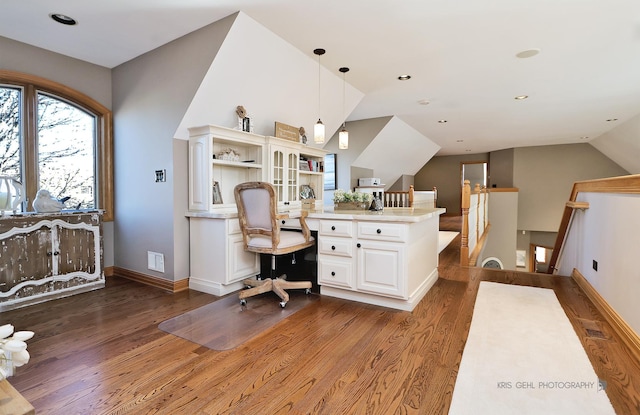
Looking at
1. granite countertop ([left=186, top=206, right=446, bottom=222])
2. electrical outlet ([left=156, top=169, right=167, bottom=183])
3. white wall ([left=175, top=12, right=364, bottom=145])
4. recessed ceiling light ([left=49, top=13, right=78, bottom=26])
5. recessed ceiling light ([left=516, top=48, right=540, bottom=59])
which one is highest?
recessed ceiling light ([left=49, top=13, right=78, bottom=26])

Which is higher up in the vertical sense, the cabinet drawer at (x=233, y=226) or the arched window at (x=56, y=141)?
the arched window at (x=56, y=141)

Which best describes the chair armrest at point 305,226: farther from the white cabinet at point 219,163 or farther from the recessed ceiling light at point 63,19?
the recessed ceiling light at point 63,19

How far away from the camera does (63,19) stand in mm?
2865

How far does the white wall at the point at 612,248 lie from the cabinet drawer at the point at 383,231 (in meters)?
1.50

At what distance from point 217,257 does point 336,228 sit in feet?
4.16

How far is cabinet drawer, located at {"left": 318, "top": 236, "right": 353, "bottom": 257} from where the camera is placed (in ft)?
9.74

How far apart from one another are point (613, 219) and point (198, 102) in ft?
12.5

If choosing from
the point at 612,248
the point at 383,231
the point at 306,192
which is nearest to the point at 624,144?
the point at 612,248

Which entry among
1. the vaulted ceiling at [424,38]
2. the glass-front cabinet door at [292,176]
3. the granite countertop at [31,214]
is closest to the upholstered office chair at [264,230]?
the glass-front cabinet door at [292,176]

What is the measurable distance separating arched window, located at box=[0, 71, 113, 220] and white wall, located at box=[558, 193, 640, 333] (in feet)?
16.7

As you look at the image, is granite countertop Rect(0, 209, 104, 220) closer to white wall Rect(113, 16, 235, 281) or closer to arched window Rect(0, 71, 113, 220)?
arched window Rect(0, 71, 113, 220)

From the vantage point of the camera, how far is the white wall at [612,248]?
217 centimetres

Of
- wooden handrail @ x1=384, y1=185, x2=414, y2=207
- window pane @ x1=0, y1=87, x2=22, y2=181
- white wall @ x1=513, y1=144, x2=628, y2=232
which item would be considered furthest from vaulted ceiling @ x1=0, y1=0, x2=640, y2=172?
white wall @ x1=513, y1=144, x2=628, y2=232

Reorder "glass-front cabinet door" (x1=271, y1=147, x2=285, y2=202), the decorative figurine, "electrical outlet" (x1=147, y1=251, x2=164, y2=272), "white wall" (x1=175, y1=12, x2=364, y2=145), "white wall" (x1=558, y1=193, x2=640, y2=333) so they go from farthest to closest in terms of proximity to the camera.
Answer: "glass-front cabinet door" (x1=271, y1=147, x2=285, y2=202) → "electrical outlet" (x1=147, y1=251, x2=164, y2=272) → the decorative figurine → "white wall" (x1=175, y1=12, x2=364, y2=145) → "white wall" (x1=558, y1=193, x2=640, y2=333)
